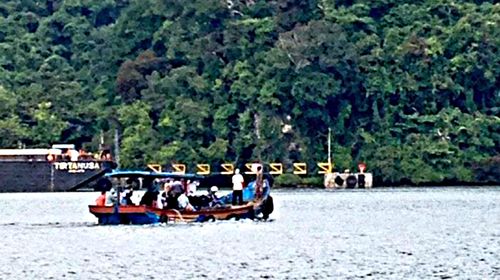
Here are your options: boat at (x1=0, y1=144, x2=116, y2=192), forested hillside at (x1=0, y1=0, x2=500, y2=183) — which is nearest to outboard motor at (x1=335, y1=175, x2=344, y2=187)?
forested hillside at (x1=0, y1=0, x2=500, y2=183)

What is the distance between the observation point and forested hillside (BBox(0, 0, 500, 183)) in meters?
129

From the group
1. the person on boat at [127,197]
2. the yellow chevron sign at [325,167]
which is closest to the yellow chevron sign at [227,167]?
the yellow chevron sign at [325,167]

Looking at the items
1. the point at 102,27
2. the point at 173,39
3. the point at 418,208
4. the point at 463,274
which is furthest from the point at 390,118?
the point at 463,274

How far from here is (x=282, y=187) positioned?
423ft

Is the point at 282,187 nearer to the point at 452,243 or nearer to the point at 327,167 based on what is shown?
the point at 327,167

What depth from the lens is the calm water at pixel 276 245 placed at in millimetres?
56062

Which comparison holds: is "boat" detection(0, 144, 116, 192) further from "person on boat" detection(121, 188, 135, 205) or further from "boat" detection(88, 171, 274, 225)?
"person on boat" detection(121, 188, 135, 205)

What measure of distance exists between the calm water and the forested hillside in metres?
34.3

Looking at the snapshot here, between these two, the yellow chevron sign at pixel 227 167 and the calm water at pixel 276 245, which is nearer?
the calm water at pixel 276 245

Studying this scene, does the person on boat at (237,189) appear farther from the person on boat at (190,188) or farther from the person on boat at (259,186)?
the person on boat at (190,188)

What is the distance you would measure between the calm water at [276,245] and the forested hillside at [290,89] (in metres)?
34.3

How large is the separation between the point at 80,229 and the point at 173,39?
Result: 198 feet

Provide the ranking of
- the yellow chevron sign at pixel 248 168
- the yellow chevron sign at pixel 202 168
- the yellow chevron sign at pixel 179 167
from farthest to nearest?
the yellow chevron sign at pixel 202 168 < the yellow chevron sign at pixel 179 167 < the yellow chevron sign at pixel 248 168

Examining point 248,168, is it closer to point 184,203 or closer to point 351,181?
point 351,181
